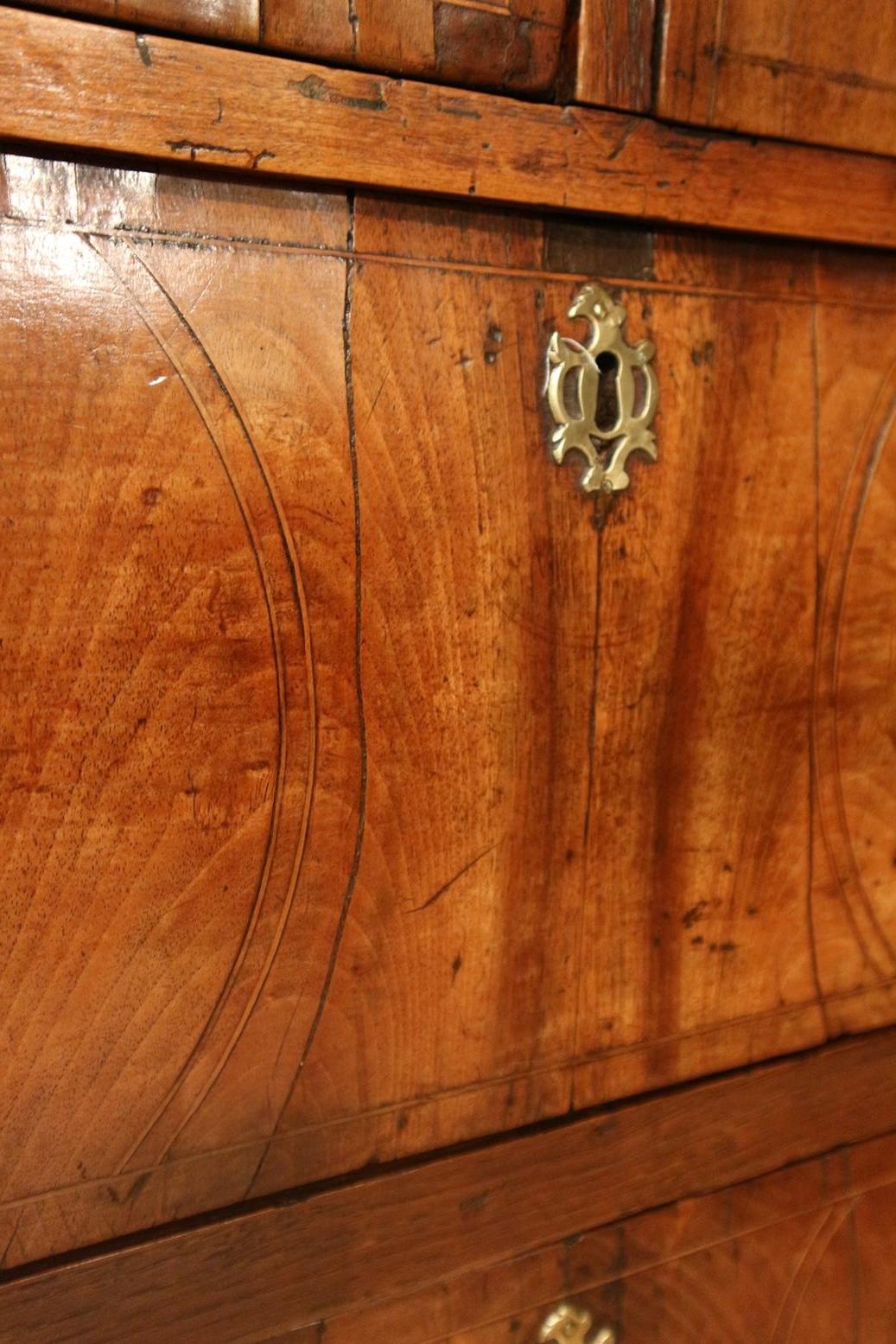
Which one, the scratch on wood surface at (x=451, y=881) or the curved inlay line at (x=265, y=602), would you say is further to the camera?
the scratch on wood surface at (x=451, y=881)

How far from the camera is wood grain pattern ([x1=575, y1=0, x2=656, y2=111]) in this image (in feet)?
2.09

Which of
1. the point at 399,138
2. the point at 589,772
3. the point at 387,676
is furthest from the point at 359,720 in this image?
the point at 399,138

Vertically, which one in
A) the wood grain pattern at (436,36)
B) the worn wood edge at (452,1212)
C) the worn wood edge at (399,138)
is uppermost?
the wood grain pattern at (436,36)

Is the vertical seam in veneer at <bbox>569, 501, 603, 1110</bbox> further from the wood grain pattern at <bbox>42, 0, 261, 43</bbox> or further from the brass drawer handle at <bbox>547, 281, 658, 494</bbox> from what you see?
the wood grain pattern at <bbox>42, 0, 261, 43</bbox>

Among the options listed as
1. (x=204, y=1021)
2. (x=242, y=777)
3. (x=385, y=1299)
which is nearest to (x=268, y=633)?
(x=242, y=777)

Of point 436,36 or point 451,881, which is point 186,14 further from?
point 451,881

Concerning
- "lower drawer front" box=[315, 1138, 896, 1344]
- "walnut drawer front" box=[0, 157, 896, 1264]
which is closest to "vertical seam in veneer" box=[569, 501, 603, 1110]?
"walnut drawer front" box=[0, 157, 896, 1264]

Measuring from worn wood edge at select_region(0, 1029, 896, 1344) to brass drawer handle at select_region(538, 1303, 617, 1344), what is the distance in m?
0.06

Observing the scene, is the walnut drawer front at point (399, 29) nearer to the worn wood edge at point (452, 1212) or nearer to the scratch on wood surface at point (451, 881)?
the scratch on wood surface at point (451, 881)

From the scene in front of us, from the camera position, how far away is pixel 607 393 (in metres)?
0.70

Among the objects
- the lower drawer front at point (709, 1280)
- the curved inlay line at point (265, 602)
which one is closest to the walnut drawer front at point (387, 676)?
the curved inlay line at point (265, 602)

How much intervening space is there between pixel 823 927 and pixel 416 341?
51cm

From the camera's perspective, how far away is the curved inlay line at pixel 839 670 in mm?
785

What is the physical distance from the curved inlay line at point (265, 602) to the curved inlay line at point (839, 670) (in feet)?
1.21
